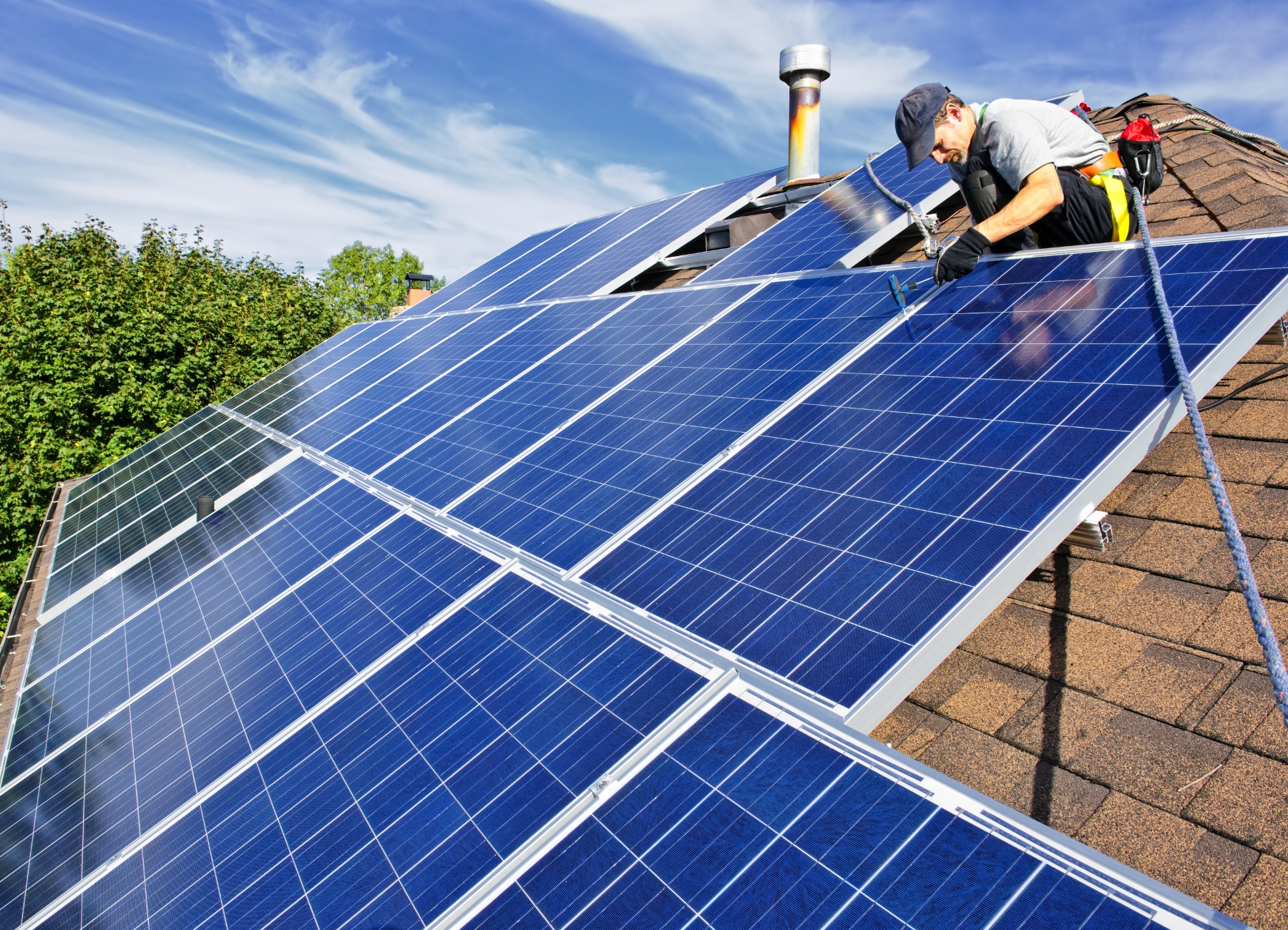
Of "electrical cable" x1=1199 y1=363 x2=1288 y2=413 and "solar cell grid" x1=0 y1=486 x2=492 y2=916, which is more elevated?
"electrical cable" x1=1199 y1=363 x2=1288 y2=413

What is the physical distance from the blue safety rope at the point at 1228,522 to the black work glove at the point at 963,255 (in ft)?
2.74

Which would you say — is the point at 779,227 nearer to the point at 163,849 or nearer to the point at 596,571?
the point at 596,571

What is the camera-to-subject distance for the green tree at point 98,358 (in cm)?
2041

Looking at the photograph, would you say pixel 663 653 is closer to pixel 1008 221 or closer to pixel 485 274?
pixel 1008 221

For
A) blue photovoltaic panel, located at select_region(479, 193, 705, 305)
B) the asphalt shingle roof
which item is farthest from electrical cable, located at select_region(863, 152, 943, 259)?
blue photovoltaic panel, located at select_region(479, 193, 705, 305)

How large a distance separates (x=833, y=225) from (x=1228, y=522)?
236 inches

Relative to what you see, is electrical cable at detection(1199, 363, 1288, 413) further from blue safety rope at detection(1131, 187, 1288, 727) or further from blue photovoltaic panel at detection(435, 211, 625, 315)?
blue photovoltaic panel at detection(435, 211, 625, 315)

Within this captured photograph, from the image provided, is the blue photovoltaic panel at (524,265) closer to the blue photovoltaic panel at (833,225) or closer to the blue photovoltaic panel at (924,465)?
the blue photovoltaic panel at (833,225)

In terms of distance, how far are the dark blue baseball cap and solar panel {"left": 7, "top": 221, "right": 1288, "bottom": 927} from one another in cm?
84

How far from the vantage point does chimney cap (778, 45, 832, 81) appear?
13.3m

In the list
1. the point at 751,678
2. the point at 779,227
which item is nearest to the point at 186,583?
the point at 751,678

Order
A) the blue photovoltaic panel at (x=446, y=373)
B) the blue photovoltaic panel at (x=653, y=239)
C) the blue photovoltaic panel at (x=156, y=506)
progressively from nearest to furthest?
the blue photovoltaic panel at (x=446, y=373)
the blue photovoltaic panel at (x=156, y=506)
the blue photovoltaic panel at (x=653, y=239)

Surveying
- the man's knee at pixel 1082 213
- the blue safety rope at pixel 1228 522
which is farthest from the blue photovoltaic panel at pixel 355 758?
the man's knee at pixel 1082 213

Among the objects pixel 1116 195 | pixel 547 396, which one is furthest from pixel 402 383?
pixel 1116 195
